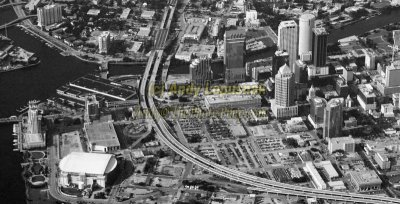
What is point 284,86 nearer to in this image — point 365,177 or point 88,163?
point 365,177

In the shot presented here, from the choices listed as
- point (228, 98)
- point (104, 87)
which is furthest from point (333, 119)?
point (104, 87)

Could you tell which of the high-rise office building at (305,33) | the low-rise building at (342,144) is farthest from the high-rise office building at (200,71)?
the low-rise building at (342,144)

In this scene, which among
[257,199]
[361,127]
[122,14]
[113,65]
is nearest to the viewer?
[257,199]

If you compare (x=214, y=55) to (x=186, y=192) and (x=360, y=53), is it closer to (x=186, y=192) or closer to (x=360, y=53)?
(x=360, y=53)

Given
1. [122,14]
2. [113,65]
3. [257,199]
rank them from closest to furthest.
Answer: [257,199], [113,65], [122,14]

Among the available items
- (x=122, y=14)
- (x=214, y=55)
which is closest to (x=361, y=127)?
(x=214, y=55)

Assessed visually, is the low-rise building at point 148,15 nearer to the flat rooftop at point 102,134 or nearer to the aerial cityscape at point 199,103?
the aerial cityscape at point 199,103
